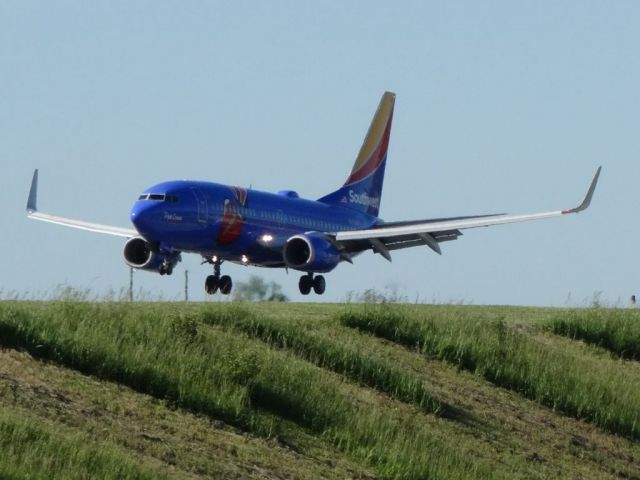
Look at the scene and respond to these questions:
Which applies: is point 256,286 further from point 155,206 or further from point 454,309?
point 454,309

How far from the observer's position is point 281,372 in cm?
2391

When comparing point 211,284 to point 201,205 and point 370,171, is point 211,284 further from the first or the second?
point 370,171

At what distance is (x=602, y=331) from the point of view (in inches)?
1326

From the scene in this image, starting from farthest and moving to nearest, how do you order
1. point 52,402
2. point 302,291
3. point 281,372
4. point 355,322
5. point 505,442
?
point 302,291, point 355,322, point 505,442, point 281,372, point 52,402

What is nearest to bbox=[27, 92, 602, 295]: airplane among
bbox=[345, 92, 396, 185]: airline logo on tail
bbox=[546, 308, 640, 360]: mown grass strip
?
bbox=[345, 92, 396, 185]: airline logo on tail

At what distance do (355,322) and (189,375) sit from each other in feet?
25.1

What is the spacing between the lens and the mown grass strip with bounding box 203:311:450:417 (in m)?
26.1

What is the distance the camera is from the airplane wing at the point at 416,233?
46312mm

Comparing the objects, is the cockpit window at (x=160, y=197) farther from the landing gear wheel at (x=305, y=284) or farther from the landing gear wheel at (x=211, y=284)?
the landing gear wheel at (x=305, y=284)

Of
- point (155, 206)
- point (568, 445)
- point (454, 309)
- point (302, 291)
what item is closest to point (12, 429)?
point (568, 445)

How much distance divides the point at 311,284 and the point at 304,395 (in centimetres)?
2338

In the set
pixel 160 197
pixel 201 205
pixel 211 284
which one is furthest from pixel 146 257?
pixel 160 197

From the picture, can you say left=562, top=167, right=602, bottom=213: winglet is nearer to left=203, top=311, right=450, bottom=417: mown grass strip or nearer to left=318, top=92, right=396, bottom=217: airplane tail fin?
left=318, top=92, right=396, bottom=217: airplane tail fin

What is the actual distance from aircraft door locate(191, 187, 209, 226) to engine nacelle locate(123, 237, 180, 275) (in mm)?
1318
